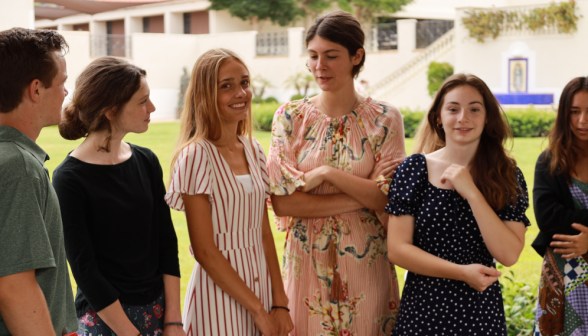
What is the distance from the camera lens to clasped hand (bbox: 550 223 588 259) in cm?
236

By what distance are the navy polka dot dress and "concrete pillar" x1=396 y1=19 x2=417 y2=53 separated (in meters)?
23.2

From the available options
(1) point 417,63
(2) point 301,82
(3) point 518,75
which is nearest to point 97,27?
(2) point 301,82

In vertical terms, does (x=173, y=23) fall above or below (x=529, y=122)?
above

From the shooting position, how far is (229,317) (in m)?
1.90

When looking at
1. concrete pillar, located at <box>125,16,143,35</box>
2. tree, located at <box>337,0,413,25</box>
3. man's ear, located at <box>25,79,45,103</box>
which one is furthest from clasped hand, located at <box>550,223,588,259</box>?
concrete pillar, located at <box>125,16,143,35</box>

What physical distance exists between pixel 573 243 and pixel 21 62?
7.20 feet

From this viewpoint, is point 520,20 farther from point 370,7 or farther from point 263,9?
point 263,9

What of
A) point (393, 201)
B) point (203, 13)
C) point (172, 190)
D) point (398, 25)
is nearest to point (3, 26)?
point (172, 190)

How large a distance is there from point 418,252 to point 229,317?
69cm

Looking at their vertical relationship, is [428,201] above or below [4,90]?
below

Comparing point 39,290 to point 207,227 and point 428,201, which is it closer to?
point 207,227

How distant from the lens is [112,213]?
5.71 feet

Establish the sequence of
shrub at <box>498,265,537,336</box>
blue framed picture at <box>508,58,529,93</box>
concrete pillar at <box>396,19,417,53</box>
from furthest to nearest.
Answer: concrete pillar at <box>396,19,417,53</box> < blue framed picture at <box>508,58,529,93</box> < shrub at <box>498,265,537,336</box>

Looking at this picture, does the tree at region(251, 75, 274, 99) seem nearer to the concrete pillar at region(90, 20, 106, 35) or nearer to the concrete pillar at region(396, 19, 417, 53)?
the concrete pillar at region(396, 19, 417, 53)
